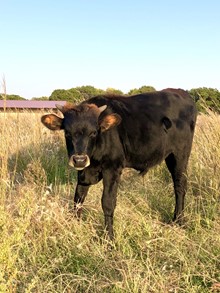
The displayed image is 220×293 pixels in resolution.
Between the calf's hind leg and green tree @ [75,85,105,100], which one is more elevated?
green tree @ [75,85,105,100]

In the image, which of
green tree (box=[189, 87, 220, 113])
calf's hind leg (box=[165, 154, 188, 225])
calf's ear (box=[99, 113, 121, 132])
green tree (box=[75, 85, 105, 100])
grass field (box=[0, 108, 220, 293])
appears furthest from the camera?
green tree (box=[189, 87, 220, 113])

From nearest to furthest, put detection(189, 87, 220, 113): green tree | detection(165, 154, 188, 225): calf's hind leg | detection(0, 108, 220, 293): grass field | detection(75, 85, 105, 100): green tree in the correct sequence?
detection(0, 108, 220, 293): grass field, detection(165, 154, 188, 225): calf's hind leg, detection(75, 85, 105, 100): green tree, detection(189, 87, 220, 113): green tree

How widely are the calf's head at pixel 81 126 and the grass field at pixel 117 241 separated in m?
0.41

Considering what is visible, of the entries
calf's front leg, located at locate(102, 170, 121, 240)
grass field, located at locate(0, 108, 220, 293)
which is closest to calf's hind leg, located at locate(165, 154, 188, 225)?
grass field, located at locate(0, 108, 220, 293)

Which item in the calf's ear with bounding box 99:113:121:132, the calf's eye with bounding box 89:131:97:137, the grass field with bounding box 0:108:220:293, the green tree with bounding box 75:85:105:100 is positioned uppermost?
the green tree with bounding box 75:85:105:100

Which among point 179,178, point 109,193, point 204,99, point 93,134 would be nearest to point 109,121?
point 93,134

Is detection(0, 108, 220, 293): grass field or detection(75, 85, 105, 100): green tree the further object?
detection(75, 85, 105, 100): green tree

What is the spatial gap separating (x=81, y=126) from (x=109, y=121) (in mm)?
340

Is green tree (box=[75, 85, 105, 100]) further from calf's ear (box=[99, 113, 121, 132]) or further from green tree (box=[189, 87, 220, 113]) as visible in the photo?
green tree (box=[189, 87, 220, 113])

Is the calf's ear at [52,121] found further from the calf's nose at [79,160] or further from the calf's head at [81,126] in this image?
the calf's nose at [79,160]

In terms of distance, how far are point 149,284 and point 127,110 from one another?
253cm

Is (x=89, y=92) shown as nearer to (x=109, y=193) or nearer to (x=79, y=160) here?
(x=109, y=193)

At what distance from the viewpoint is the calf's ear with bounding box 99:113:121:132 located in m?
4.07

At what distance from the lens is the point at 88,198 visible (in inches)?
200
